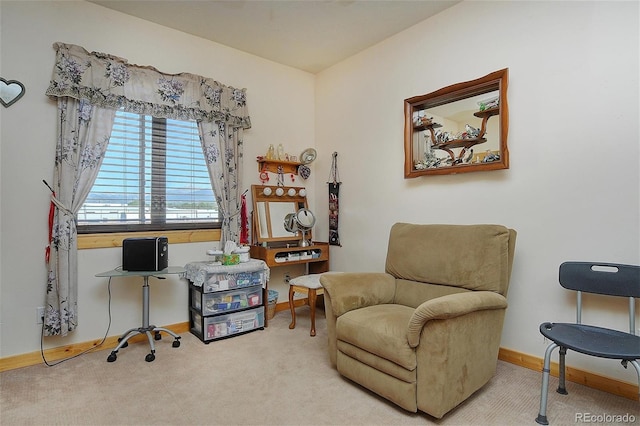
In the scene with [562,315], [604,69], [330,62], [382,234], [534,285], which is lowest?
[562,315]

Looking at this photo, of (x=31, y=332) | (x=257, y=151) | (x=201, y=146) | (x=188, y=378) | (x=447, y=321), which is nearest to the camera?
(x=447, y=321)

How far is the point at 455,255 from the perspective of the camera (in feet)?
7.62

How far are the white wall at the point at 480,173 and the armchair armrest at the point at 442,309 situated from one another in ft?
2.73

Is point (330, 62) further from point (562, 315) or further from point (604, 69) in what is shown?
point (562, 315)

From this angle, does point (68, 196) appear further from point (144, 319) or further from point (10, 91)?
point (144, 319)

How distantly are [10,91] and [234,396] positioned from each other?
263 cm

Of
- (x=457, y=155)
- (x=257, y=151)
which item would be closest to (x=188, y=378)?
(x=257, y=151)

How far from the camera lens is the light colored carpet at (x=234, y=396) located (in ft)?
5.97

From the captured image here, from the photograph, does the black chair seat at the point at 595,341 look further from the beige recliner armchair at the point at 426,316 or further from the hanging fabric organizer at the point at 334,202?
the hanging fabric organizer at the point at 334,202

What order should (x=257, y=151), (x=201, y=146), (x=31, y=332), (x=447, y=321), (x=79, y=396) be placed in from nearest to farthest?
(x=447, y=321), (x=79, y=396), (x=31, y=332), (x=201, y=146), (x=257, y=151)

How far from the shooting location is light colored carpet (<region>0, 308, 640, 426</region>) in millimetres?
1820

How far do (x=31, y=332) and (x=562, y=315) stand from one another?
3736mm

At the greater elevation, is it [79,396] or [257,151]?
[257,151]

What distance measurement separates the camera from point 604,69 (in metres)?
2.11
